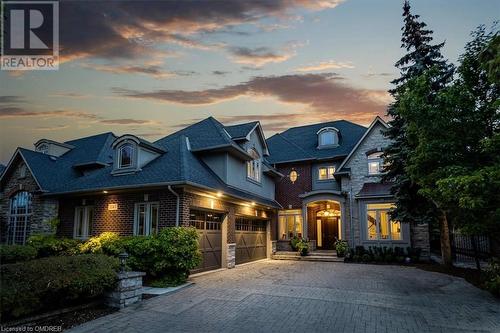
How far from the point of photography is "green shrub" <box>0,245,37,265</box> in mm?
10225

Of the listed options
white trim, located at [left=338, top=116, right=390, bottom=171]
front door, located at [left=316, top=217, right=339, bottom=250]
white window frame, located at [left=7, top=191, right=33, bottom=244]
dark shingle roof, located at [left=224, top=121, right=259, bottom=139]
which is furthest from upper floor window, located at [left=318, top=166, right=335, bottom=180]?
white window frame, located at [left=7, top=191, right=33, bottom=244]

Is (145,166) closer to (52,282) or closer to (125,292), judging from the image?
(125,292)

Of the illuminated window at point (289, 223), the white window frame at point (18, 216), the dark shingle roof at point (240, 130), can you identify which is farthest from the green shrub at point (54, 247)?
the illuminated window at point (289, 223)

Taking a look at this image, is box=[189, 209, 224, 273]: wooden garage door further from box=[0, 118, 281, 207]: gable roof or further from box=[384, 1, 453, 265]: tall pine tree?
box=[384, 1, 453, 265]: tall pine tree

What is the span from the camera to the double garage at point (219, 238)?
13156mm

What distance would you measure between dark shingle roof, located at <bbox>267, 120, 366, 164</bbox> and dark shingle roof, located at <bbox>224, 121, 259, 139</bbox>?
5982 millimetres

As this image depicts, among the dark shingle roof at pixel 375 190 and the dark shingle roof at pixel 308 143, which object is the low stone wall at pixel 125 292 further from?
the dark shingle roof at pixel 308 143

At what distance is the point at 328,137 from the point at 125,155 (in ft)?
49.3

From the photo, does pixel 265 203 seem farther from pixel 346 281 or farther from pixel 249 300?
pixel 249 300

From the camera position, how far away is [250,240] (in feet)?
59.1

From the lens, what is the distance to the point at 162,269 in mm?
10336

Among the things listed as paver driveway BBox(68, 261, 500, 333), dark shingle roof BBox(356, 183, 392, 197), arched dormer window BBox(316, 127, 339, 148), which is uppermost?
arched dormer window BBox(316, 127, 339, 148)

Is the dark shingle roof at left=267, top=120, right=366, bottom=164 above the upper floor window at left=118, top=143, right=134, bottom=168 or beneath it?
above

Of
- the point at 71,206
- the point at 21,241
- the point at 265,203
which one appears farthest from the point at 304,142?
the point at 21,241
